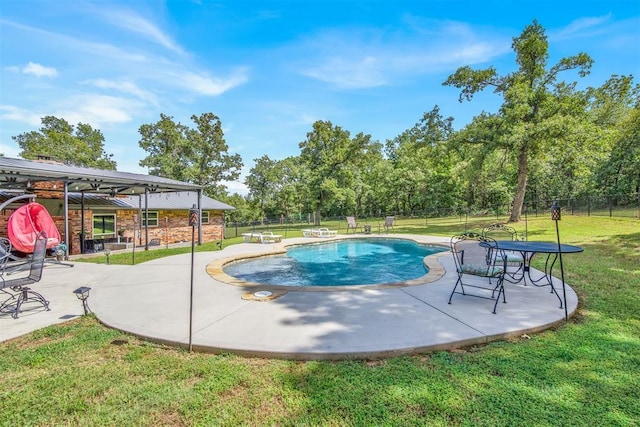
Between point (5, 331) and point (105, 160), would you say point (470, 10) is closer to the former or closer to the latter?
point (5, 331)

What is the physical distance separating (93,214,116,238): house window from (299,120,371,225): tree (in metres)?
14.8

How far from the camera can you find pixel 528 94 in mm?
15773

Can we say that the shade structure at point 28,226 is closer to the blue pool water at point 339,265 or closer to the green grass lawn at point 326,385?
the green grass lawn at point 326,385

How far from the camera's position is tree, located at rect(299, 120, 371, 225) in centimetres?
2547

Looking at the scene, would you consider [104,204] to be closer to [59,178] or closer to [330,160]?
[59,178]

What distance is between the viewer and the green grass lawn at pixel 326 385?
2033mm

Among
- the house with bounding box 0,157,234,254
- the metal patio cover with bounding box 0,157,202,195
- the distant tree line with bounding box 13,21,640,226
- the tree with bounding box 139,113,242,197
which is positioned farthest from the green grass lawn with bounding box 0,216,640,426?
the tree with bounding box 139,113,242,197

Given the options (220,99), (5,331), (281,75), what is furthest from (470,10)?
(5,331)

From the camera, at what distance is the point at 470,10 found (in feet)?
33.1

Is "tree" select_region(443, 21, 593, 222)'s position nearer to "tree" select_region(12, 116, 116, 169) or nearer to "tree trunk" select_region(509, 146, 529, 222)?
"tree trunk" select_region(509, 146, 529, 222)

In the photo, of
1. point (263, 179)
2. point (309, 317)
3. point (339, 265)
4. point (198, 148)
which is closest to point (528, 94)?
point (339, 265)

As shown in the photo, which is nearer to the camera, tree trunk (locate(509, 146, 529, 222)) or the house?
the house

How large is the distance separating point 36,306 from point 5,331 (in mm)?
1062

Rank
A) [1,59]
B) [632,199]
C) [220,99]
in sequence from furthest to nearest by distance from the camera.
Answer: [632,199], [220,99], [1,59]
